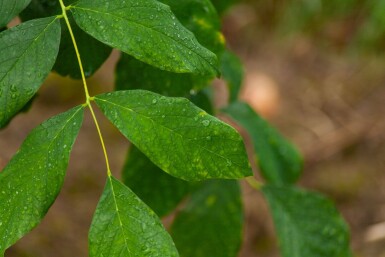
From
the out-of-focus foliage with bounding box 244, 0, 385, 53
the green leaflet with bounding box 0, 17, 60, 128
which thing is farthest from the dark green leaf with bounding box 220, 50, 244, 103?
the out-of-focus foliage with bounding box 244, 0, 385, 53

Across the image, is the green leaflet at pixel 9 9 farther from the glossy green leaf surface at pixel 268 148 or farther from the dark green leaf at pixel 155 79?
the glossy green leaf surface at pixel 268 148

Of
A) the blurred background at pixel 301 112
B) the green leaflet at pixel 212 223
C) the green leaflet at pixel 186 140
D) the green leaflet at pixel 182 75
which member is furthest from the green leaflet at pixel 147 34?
the blurred background at pixel 301 112

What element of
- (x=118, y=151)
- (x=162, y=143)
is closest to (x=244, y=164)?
(x=162, y=143)

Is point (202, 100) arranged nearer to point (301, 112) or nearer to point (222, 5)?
point (222, 5)

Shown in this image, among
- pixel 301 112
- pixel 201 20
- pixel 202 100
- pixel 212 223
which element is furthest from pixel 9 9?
pixel 301 112

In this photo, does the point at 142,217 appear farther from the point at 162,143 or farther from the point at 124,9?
the point at 124,9
